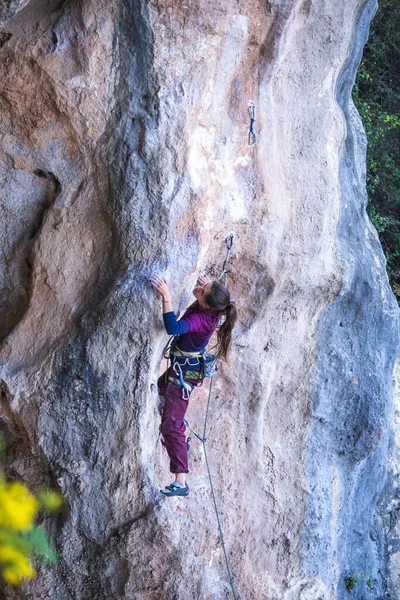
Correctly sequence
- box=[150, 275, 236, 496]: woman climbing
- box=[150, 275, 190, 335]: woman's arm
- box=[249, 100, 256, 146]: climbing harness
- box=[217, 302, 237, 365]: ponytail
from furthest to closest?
box=[249, 100, 256, 146]: climbing harness → box=[217, 302, 237, 365]: ponytail → box=[150, 275, 236, 496]: woman climbing → box=[150, 275, 190, 335]: woman's arm

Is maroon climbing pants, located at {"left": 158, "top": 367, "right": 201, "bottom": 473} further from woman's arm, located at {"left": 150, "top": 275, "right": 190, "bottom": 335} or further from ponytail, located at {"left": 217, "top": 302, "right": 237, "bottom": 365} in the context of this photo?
woman's arm, located at {"left": 150, "top": 275, "right": 190, "bottom": 335}

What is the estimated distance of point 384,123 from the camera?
29.5 ft

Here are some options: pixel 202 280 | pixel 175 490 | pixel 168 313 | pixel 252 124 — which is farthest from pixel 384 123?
pixel 175 490

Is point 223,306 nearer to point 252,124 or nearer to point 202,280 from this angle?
point 202,280

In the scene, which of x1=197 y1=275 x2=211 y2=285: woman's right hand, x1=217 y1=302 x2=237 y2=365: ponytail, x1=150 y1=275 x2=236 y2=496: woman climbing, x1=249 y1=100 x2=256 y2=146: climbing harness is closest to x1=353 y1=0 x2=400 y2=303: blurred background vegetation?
x1=249 y1=100 x2=256 y2=146: climbing harness

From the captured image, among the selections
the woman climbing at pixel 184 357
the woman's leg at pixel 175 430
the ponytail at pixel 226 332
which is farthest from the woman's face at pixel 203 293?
the woman's leg at pixel 175 430

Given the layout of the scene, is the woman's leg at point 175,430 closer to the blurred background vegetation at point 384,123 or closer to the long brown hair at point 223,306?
the long brown hair at point 223,306

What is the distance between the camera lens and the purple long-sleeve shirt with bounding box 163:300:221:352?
3.77 metres

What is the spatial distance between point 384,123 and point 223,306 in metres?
5.89

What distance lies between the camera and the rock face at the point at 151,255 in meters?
3.99

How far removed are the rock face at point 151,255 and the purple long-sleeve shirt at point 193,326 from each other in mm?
168

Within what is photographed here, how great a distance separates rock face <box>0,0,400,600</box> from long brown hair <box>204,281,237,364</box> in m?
0.26

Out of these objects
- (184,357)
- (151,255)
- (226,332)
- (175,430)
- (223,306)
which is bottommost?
(175,430)

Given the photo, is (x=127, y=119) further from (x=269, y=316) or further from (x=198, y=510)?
(x=198, y=510)
